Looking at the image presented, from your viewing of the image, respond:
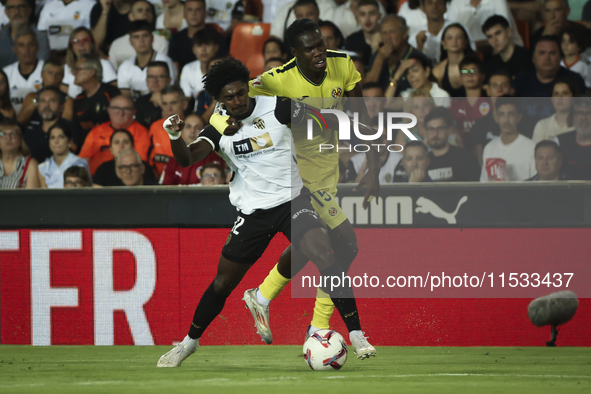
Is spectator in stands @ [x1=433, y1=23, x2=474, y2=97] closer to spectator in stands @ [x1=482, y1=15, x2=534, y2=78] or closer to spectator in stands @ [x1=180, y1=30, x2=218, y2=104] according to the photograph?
spectator in stands @ [x1=482, y1=15, x2=534, y2=78]

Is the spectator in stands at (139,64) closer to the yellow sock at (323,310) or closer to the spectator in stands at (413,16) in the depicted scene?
the spectator in stands at (413,16)

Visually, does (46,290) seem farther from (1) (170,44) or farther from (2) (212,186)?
(1) (170,44)

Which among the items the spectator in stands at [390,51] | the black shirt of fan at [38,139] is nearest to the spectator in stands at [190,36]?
the black shirt of fan at [38,139]

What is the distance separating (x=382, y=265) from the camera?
698 centimetres

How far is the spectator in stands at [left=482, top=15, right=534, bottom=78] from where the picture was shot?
A: 26.6ft

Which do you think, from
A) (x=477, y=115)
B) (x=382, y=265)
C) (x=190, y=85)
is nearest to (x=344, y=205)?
(x=382, y=265)

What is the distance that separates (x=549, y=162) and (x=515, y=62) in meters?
1.75

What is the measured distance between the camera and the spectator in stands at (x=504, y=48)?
26.6 ft

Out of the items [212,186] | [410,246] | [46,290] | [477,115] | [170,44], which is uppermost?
[170,44]

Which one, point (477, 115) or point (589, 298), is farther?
point (477, 115)

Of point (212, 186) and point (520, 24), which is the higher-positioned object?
point (520, 24)

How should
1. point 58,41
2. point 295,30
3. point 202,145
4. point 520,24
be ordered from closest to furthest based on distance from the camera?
point 202,145, point 295,30, point 520,24, point 58,41

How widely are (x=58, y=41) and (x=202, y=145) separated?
632cm

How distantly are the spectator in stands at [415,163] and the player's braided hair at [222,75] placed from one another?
106 inches
